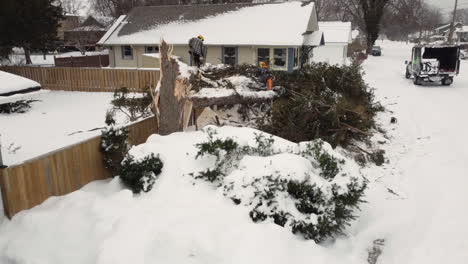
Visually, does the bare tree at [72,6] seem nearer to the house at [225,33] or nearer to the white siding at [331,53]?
the house at [225,33]

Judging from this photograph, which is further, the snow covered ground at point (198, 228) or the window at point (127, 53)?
the window at point (127, 53)

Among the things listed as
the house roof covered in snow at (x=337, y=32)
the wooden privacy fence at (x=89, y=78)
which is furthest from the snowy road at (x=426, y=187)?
the house roof covered in snow at (x=337, y=32)

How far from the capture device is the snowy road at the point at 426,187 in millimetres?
6859

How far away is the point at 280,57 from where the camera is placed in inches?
958

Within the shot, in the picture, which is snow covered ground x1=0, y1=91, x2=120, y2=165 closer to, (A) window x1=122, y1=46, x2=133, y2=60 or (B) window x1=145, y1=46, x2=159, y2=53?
(B) window x1=145, y1=46, x2=159, y2=53

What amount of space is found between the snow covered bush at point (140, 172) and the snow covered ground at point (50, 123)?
134 inches

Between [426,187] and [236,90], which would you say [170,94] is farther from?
[426,187]

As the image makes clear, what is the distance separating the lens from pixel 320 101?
11.9 metres

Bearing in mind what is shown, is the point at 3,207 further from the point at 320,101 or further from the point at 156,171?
the point at 320,101

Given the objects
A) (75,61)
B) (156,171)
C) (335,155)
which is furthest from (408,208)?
(75,61)

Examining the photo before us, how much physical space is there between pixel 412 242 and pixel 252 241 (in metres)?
2.97

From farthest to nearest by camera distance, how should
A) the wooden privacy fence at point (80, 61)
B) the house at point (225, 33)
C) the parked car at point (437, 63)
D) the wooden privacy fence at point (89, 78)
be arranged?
the wooden privacy fence at point (80, 61) < the house at point (225, 33) < the parked car at point (437, 63) < the wooden privacy fence at point (89, 78)

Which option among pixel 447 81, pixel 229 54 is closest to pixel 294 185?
pixel 229 54

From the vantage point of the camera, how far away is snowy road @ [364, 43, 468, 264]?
6859 mm
